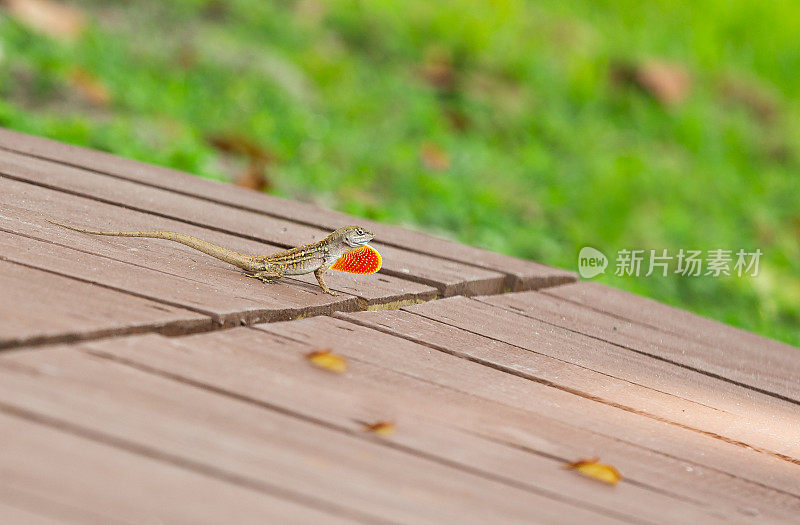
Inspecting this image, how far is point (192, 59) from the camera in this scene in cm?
789

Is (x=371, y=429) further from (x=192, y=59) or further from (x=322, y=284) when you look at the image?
(x=192, y=59)

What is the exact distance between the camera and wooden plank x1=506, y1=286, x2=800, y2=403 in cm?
283

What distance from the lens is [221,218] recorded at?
313 centimetres

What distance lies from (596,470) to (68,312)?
855 mm

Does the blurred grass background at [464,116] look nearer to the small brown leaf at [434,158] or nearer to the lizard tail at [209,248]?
the small brown leaf at [434,158]

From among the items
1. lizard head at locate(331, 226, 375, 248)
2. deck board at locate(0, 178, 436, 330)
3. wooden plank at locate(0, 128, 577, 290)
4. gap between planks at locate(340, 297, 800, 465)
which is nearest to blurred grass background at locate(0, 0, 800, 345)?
wooden plank at locate(0, 128, 577, 290)

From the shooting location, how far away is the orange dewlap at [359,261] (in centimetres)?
254

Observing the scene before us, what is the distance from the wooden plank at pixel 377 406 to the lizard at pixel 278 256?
0.61 m

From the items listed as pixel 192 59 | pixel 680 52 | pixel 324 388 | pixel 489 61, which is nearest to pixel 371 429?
pixel 324 388

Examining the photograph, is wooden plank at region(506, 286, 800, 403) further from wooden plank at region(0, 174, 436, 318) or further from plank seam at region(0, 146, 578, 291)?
wooden plank at region(0, 174, 436, 318)

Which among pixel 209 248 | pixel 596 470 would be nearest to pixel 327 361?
pixel 596 470

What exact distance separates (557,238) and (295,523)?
546 centimetres

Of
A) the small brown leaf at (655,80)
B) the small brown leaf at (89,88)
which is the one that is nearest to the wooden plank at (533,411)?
the small brown leaf at (89,88)

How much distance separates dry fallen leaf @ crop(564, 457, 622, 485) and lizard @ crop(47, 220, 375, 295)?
86cm
